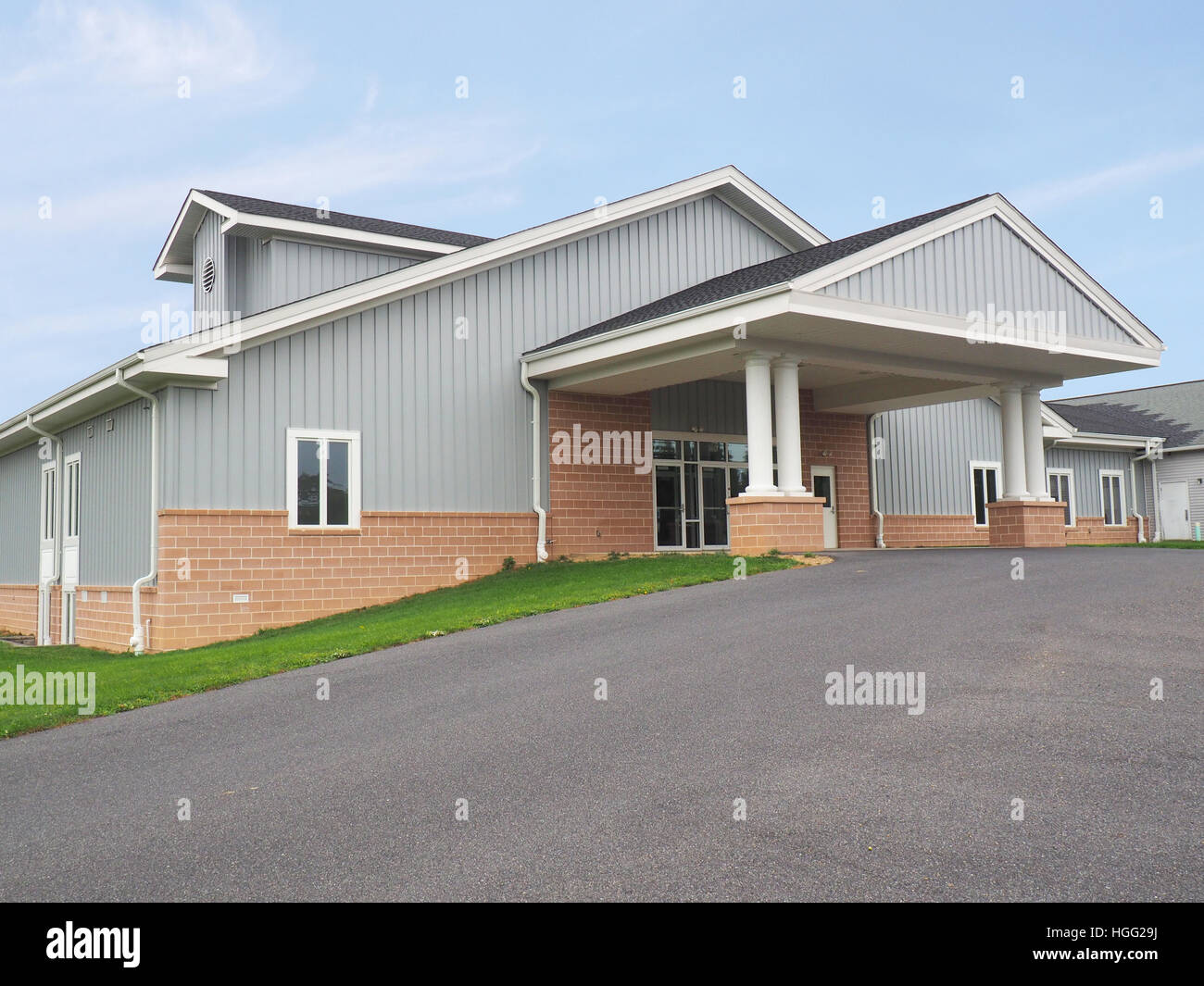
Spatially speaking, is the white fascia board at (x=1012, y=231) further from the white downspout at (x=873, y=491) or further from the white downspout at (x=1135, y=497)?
Answer: the white downspout at (x=1135, y=497)

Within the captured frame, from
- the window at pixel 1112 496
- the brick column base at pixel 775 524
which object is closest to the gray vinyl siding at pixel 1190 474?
the window at pixel 1112 496

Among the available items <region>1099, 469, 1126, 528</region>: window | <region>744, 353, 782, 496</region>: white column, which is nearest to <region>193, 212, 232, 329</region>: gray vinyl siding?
<region>744, 353, 782, 496</region>: white column

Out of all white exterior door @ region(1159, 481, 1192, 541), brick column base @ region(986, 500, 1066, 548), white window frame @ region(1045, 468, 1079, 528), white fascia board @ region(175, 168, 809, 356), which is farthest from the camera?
white exterior door @ region(1159, 481, 1192, 541)

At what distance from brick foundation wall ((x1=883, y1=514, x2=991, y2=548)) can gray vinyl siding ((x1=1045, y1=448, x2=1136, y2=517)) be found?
18.2 feet

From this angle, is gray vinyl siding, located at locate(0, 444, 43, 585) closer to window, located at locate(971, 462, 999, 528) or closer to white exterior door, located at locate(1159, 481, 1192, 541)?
window, located at locate(971, 462, 999, 528)

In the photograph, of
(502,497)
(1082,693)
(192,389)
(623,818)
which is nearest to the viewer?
(623,818)

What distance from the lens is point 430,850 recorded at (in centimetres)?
564

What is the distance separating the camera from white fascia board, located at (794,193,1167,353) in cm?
1611

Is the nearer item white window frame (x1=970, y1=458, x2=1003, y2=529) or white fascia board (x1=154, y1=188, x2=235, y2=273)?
white fascia board (x1=154, y1=188, x2=235, y2=273)

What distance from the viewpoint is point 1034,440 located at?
21.9 meters

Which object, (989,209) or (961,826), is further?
(989,209)

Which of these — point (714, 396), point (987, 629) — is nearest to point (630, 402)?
point (714, 396)
